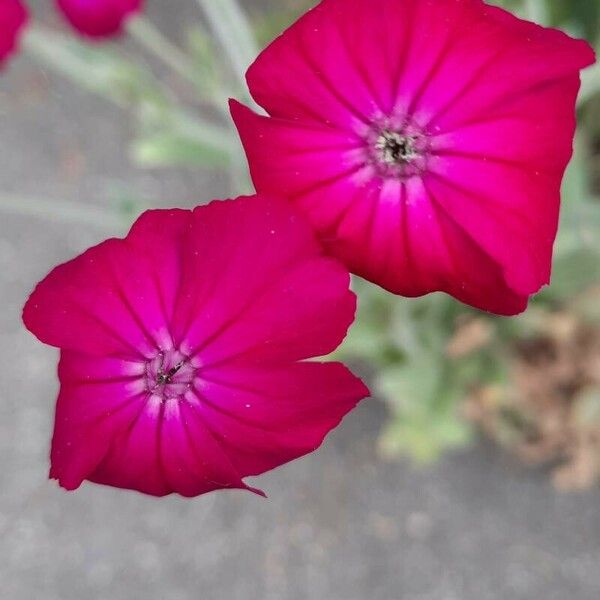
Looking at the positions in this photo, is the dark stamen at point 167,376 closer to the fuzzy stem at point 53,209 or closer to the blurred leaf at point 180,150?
the fuzzy stem at point 53,209

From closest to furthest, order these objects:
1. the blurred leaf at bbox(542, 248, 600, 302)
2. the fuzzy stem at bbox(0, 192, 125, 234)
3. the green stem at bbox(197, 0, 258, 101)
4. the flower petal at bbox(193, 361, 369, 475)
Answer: the flower petal at bbox(193, 361, 369, 475), the green stem at bbox(197, 0, 258, 101), the fuzzy stem at bbox(0, 192, 125, 234), the blurred leaf at bbox(542, 248, 600, 302)

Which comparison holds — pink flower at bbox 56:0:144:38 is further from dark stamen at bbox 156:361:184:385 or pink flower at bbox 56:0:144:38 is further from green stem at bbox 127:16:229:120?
dark stamen at bbox 156:361:184:385

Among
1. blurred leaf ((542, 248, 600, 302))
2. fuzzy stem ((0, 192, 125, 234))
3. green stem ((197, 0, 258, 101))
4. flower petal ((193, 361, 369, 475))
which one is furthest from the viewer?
blurred leaf ((542, 248, 600, 302))

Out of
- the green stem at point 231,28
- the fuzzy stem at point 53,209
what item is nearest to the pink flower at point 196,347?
the green stem at point 231,28

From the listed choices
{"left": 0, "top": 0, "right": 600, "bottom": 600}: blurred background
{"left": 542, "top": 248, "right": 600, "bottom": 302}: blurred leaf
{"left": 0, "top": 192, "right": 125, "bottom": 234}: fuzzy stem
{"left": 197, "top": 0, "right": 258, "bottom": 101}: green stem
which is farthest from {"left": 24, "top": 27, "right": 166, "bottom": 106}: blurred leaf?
{"left": 542, "top": 248, "right": 600, "bottom": 302}: blurred leaf

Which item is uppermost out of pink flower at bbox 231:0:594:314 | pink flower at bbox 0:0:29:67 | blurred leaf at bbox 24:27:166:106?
blurred leaf at bbox 24:27:166:106

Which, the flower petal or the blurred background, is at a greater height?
the blurred background

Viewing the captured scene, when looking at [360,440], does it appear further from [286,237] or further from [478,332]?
[286,237]

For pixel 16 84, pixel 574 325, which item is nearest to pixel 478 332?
pixel 574 325
